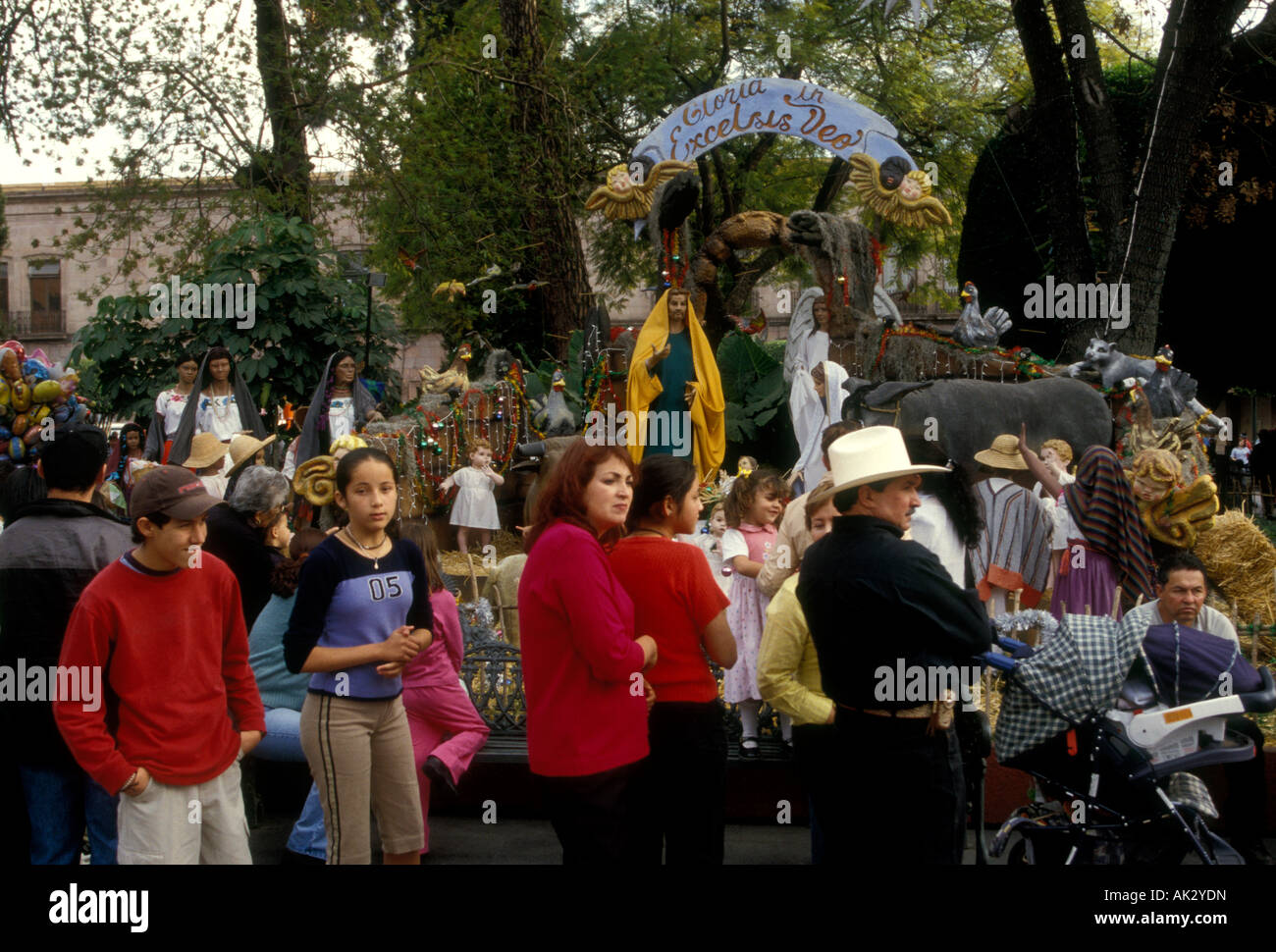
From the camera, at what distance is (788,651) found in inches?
179

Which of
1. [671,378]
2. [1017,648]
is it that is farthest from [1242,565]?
[671,378]

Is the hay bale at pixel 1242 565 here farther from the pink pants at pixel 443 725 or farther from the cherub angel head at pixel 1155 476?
the pink pants at pixel 443 725

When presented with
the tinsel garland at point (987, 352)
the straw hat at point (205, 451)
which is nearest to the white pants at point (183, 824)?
the straw hat at point (205, 451)

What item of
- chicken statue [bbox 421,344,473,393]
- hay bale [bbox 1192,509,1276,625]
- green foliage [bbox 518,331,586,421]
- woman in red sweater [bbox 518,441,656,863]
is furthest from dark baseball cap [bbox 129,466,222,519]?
green foliage [bbox 518,331,586,421]

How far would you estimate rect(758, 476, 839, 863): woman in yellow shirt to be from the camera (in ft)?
14.0

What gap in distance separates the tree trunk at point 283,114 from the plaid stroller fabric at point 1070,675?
41.4ft

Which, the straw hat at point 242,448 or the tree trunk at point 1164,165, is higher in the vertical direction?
the tree trunk at point 1164,165

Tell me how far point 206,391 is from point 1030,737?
8.98 meters

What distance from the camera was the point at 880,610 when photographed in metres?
3.65

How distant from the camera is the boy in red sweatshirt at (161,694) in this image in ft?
12.2

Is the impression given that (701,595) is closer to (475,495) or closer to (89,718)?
(89,718)

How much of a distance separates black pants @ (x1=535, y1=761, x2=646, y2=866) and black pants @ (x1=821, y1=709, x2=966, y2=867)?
2.23 feet

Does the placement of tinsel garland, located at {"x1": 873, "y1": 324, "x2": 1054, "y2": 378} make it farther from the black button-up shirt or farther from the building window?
the building window
